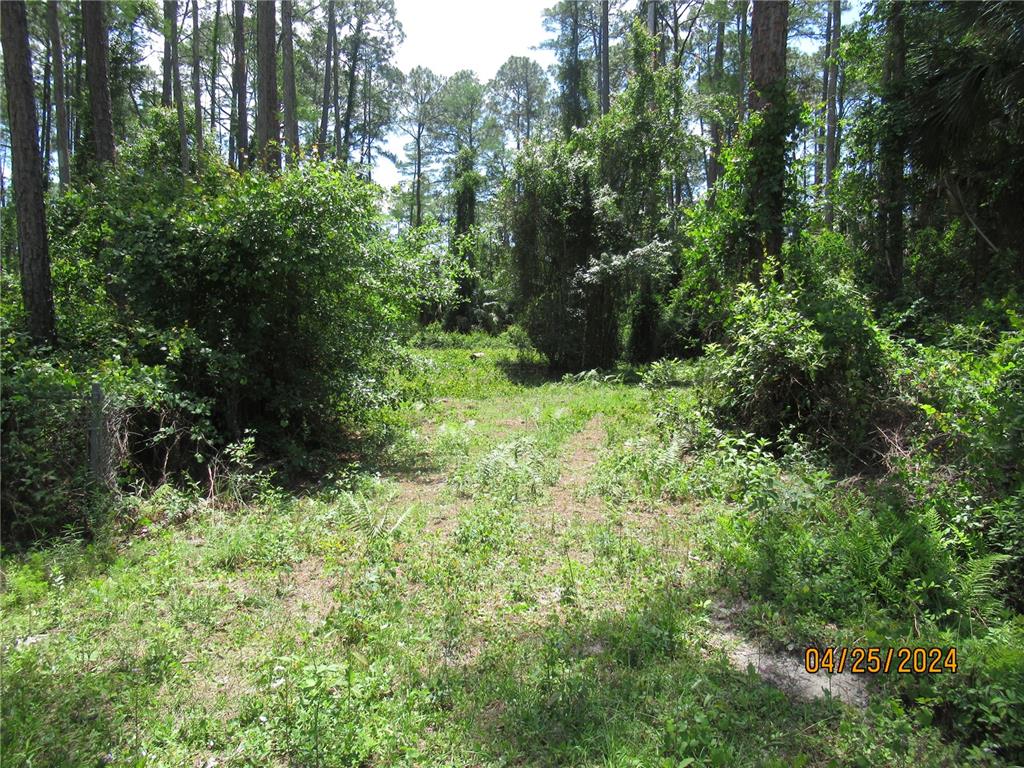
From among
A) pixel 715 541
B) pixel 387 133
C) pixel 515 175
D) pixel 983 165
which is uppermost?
pixel 387 133

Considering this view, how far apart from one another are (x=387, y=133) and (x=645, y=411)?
33.9 m

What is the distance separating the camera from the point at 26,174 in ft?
21.0

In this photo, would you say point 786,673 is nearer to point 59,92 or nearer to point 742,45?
point 59,92

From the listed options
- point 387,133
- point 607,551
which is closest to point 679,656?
point 607,551

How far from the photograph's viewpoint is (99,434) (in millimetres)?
5230

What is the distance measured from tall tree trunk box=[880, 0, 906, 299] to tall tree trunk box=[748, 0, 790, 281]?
133 inches

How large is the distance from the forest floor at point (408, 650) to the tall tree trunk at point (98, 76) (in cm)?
797

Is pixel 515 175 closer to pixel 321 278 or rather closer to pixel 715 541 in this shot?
pixel 321 278

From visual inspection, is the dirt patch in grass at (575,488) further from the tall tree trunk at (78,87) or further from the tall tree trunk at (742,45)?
the tall tree trunk at (78,87)

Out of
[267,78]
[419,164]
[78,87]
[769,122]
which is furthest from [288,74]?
[419,164]

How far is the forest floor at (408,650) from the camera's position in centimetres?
273

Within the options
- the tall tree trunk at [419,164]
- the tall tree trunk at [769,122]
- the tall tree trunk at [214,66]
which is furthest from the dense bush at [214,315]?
the tall tree trunk at [419,164]

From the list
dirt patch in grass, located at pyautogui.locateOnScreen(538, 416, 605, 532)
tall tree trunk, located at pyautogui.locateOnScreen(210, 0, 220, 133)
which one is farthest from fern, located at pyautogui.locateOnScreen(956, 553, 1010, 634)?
tall tree trunk, located at pyautogui.locateOnScreen(210, 0, 220, 133)

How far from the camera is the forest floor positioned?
8.95ft
